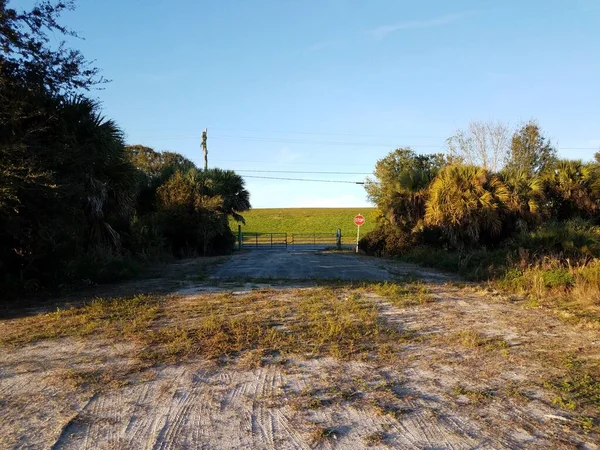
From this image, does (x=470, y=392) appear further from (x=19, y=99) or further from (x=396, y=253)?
(x=396, y=253)

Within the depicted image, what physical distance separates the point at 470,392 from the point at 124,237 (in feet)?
48.7

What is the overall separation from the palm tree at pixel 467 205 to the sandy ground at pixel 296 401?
14062 millimetres

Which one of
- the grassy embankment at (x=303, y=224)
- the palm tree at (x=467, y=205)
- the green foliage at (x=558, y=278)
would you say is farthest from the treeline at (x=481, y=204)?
the grassy embankment at (x=303, y=224)

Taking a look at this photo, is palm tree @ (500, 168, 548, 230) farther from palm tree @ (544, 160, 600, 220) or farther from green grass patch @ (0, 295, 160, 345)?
green grass patch @ (0, 295, 160, 345)

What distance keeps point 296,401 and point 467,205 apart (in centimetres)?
1742

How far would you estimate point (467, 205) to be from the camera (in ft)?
66.4

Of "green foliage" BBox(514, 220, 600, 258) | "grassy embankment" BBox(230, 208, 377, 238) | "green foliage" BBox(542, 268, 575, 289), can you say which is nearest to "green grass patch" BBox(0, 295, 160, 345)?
"green foliage" BBox(542, 268, 575, 289)

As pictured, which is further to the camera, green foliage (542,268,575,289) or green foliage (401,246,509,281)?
green foliage (401,246,509,281)

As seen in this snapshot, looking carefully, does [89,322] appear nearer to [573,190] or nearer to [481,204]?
[481,204]

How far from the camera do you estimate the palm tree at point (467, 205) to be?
20.2 meters

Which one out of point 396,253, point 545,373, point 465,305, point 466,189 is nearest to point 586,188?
point 466,189

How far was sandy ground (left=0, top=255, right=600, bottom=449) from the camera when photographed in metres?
3.73

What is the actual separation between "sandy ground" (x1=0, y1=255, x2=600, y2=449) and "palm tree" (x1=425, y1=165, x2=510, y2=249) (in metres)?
14.1

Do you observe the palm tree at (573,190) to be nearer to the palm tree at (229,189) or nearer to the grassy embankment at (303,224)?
the palm tree at (229,189)
